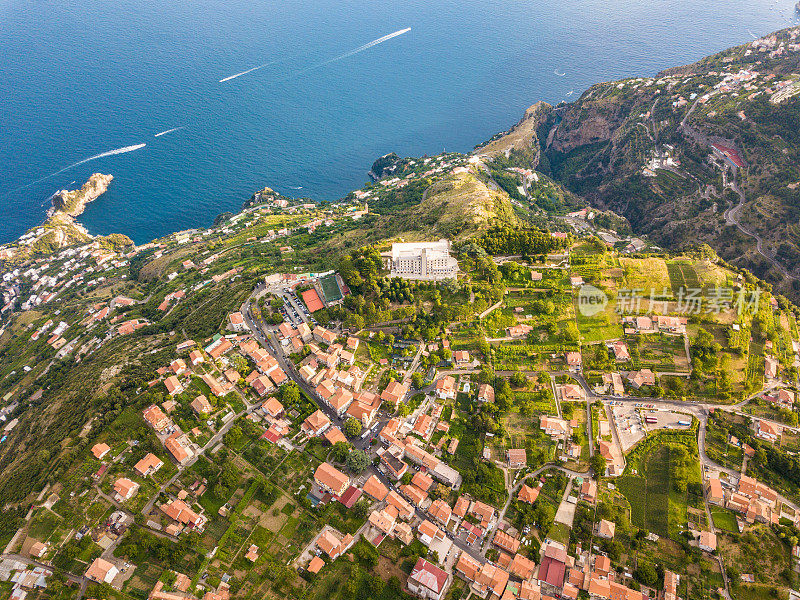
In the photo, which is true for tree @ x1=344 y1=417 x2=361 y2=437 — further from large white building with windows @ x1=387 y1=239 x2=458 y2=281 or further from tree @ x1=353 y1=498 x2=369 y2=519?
large white building with windows @ x1=387 y1=239 x2=458 y2=281

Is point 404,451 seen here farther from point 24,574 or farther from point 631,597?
point 24,574

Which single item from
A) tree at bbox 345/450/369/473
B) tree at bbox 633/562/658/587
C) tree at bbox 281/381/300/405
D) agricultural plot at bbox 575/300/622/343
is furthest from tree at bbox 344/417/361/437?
agricultural plot at bbox 575/300/622/343

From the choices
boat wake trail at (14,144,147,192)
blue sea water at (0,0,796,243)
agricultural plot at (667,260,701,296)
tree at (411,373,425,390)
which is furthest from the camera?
boat wake trail at (14,144,147,192)

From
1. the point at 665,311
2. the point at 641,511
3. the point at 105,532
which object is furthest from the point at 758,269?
the point at 105,532

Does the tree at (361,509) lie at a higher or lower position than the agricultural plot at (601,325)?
lower

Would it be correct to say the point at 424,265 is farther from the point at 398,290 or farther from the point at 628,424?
the point at 628,424

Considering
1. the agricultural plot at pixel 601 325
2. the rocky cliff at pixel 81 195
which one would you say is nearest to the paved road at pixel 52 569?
the agricultural plot at pixel 601 325

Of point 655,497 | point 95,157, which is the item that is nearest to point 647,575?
point 655,497

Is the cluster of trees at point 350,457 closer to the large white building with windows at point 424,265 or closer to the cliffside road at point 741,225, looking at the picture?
the large white building with windows at point 424,265
